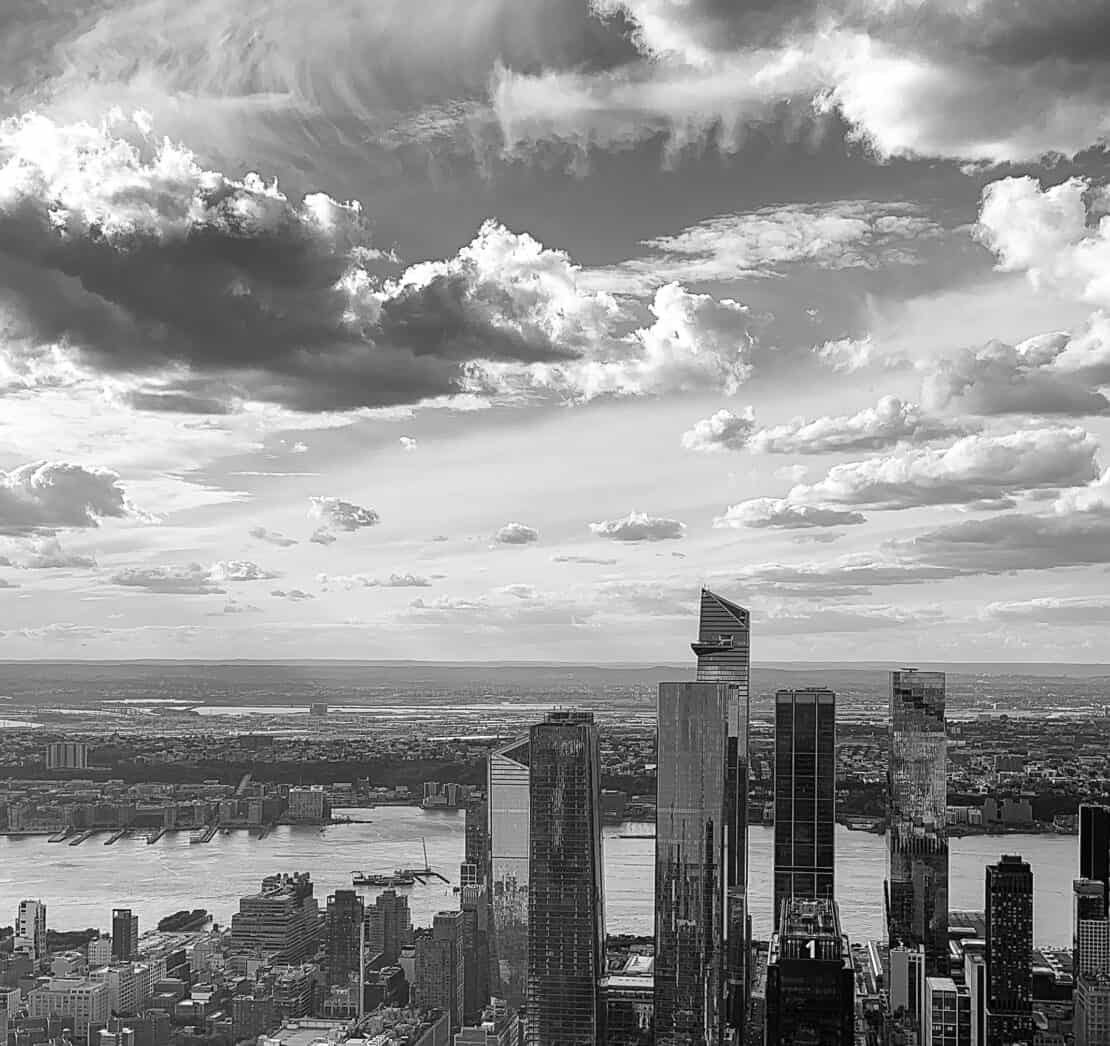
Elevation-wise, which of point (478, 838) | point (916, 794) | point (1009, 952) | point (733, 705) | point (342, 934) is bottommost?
point (1009, 952)

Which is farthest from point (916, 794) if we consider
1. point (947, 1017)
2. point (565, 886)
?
point (565, 886)

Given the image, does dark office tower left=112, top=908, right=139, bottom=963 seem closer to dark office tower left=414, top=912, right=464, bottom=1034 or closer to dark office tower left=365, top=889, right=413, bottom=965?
dark office tower left=365, top=889, right=413, bottom=965

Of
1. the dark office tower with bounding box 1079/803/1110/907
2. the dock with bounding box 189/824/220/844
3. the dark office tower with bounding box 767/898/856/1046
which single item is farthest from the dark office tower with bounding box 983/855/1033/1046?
the dock with bounding box 189/824/220/844

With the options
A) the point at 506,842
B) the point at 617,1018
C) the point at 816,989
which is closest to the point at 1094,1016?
the point at 816,989

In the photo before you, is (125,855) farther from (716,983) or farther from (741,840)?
(741,840)

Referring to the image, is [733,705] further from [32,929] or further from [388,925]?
[32,929]
